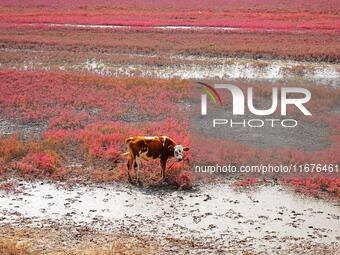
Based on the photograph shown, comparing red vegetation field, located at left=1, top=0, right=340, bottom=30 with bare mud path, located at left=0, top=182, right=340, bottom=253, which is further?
red vegetation field, located at left=1, top=0, right=340, bottom=30

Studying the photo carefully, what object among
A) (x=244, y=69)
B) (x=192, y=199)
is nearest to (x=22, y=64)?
(x=244, y=69)

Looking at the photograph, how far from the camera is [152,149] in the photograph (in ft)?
50.7

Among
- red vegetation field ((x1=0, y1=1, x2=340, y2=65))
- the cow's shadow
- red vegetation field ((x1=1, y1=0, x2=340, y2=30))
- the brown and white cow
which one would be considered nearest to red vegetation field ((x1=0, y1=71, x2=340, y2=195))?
the cow's shadow

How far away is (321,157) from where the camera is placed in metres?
17.3

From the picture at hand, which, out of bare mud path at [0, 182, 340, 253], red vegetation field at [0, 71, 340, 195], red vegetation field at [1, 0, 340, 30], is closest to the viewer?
bare mud path at [0, 182, 340, 253]

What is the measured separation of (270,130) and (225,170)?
355 centimetres

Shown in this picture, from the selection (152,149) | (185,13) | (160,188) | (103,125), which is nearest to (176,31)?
(185,13)

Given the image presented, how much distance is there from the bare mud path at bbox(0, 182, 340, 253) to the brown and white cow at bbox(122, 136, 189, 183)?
33.2 inches

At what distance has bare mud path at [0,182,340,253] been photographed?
12.7m

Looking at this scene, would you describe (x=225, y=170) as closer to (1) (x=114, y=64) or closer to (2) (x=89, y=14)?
(1) (x=114, y=64)

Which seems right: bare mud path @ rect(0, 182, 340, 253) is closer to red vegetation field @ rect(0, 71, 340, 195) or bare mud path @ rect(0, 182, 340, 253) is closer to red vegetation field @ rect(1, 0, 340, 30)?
red vegetation field @ rect(0, 71, 340, 195)

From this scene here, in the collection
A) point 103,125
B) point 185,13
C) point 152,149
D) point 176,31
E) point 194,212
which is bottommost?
point 194,212

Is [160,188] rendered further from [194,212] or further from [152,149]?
[194,212]

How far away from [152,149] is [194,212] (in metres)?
2.43
